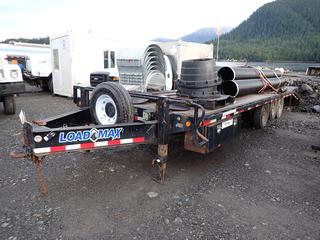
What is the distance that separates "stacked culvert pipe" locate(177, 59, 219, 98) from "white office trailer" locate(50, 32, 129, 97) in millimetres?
5875

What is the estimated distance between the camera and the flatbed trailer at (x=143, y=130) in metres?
2.55

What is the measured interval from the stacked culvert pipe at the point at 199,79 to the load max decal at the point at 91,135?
1554 mm

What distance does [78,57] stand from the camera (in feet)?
33.2

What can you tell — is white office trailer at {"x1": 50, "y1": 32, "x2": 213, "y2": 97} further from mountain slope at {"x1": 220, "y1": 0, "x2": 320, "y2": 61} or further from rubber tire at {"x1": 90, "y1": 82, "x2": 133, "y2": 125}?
mountain slope at {"x1": 220, "y1": 0, "x2": 320, "y2": 61}

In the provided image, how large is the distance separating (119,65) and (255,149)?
3.15 meters

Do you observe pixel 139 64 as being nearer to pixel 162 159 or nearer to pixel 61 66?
pixel 162 159

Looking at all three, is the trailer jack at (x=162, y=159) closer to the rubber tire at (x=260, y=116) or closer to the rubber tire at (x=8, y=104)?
the rubber tire at (x=260, y=116)

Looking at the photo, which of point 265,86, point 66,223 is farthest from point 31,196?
point 265,86

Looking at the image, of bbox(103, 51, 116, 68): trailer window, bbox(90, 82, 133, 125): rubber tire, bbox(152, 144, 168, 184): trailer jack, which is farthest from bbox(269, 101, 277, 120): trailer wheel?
bbox(103, 51, 116, 68): trailer window

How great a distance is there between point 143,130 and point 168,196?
0.90 meters

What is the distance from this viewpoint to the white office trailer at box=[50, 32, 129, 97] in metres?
10.0

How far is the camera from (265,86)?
6.35 metres

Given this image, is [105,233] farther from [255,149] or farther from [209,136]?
[255,149]

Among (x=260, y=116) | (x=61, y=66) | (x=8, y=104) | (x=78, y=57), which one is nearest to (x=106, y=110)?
(x=260, y=116)
